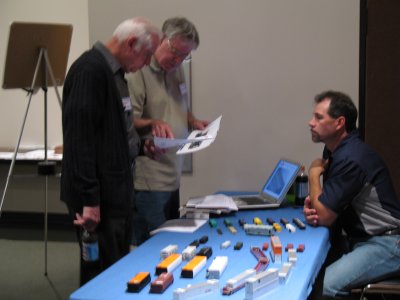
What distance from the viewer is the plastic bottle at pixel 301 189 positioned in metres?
2.68

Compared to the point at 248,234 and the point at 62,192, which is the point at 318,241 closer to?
the point at 248,234

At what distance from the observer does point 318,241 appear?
1.97 m

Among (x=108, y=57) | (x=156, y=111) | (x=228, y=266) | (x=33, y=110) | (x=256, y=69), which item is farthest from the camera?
(x=33, y=110)

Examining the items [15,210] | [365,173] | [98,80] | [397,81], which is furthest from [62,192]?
[15,210]

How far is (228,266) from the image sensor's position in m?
1.64

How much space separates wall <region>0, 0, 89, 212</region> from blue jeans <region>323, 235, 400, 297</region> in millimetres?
3027

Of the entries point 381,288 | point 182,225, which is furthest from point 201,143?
point 381,288

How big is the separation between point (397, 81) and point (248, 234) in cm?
190

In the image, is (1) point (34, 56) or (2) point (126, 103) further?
(1) point (34, 56)

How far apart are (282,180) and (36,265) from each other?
6.70 feet

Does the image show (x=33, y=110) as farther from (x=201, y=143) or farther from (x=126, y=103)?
(x=201, y=143)

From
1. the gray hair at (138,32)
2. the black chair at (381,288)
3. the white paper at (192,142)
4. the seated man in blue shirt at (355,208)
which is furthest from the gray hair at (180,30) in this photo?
the black chair at (381,288)

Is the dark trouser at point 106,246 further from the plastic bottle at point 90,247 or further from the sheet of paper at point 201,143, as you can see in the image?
the sheet of paper at point 201,143

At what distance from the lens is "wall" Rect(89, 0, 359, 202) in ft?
10.5
